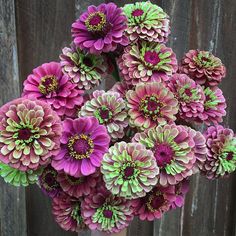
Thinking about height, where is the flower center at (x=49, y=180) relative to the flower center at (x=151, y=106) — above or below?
below

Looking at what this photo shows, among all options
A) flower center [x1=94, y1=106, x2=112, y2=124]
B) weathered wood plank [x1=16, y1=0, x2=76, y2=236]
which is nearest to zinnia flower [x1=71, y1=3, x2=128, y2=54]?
flower center [x1=94, y1=106, x2=112, y2=124]

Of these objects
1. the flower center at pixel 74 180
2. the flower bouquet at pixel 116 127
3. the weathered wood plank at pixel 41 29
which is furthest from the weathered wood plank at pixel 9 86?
the flower center at pixel 74 180

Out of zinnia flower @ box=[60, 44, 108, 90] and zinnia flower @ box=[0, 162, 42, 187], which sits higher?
zinnia flower @ box=[60, 44, 108, 90]

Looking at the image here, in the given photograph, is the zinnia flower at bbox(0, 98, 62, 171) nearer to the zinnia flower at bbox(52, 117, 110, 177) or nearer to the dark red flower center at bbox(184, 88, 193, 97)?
the zinnia flower at bbox(52, 117, 110, 177)

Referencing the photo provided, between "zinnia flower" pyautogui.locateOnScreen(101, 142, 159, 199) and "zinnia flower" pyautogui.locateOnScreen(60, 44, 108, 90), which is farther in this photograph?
"zinnia flower" pyautogui.locateOnScreen(60, 44, 108, 90)

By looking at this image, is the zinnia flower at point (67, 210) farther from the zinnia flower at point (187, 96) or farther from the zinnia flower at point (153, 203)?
the zinnia flower at point (187, 96)

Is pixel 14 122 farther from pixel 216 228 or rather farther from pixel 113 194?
pixel 216 228
